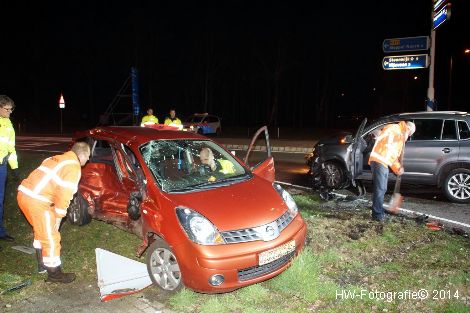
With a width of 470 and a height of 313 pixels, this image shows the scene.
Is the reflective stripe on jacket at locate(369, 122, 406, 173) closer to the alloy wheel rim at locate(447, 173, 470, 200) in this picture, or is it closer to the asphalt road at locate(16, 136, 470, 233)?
the asphalt road at locate(16, 136, 470, 233)

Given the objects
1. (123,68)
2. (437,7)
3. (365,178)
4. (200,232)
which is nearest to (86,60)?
(123,68)

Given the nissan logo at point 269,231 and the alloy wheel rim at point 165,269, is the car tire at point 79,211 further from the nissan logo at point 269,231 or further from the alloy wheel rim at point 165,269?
the nissan logo at point 269,231

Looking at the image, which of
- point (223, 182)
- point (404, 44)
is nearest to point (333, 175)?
point (223, 182)

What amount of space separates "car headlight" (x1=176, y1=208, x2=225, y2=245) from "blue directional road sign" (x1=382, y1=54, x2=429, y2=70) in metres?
13.4

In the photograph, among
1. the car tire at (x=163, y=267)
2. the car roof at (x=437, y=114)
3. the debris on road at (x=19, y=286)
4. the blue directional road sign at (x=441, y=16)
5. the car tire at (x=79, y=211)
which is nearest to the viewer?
the car tire at (x=163, y=267)

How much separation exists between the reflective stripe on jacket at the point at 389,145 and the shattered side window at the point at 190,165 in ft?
8.28

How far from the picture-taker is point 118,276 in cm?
486

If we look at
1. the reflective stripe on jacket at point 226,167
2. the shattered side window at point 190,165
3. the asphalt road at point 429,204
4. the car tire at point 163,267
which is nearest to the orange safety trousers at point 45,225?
the car tire at point 163,267

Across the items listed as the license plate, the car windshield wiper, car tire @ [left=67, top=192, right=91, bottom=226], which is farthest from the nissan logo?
car tire @ [left=67, top=192, right=91, bottom=226]

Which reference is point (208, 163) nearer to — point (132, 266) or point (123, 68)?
point (132, 266)

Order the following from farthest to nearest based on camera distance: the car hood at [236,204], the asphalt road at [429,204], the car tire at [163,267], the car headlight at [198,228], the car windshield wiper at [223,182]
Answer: the asphalt road at [429,204], the car windshield wiper at [223,182], the car tire at [163,267], the car hood at [236,204], the car headlight at [198,228]

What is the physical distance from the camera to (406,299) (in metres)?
4.25

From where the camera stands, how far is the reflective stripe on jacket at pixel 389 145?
682 cm

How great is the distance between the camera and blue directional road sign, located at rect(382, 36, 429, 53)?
1522 cm
